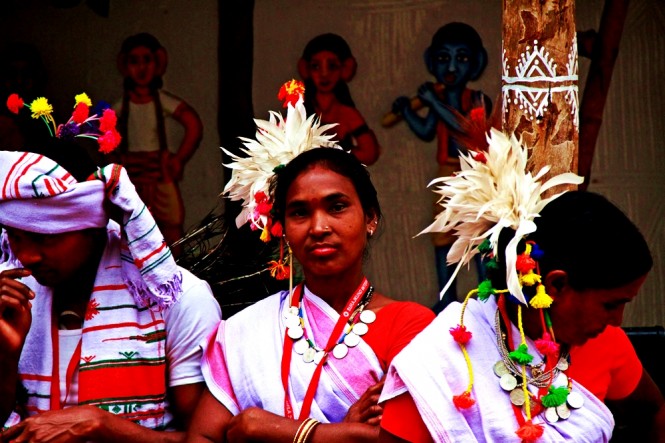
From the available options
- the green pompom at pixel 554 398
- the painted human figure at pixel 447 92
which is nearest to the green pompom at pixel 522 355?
the green pompom at pixel 554 398

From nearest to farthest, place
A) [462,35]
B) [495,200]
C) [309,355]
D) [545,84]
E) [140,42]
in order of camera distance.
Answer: [495,200], [309,355], [545,84], [462,35], [140,42]

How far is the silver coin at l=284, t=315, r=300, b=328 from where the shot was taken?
359 cm

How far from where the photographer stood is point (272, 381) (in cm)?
348

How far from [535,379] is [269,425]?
2.87ft

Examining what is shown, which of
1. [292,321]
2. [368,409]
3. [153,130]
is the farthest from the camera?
[153,130]

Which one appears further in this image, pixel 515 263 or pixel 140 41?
pixel 140 41

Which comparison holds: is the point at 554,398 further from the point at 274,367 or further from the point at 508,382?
the point at 274,367

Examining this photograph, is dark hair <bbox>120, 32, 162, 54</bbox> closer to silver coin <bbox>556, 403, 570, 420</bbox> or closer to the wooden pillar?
the wooden pillar

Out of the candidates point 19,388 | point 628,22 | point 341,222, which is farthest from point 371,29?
point 19,388

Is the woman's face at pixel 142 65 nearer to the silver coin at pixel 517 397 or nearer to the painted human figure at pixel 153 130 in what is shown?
the painted human figure at pixel 153 130

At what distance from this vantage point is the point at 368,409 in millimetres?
3268

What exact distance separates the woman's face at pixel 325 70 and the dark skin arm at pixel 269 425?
4.01 metres

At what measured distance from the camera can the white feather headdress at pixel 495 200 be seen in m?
2.86

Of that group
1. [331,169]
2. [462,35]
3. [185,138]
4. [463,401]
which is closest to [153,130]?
[185,138]
